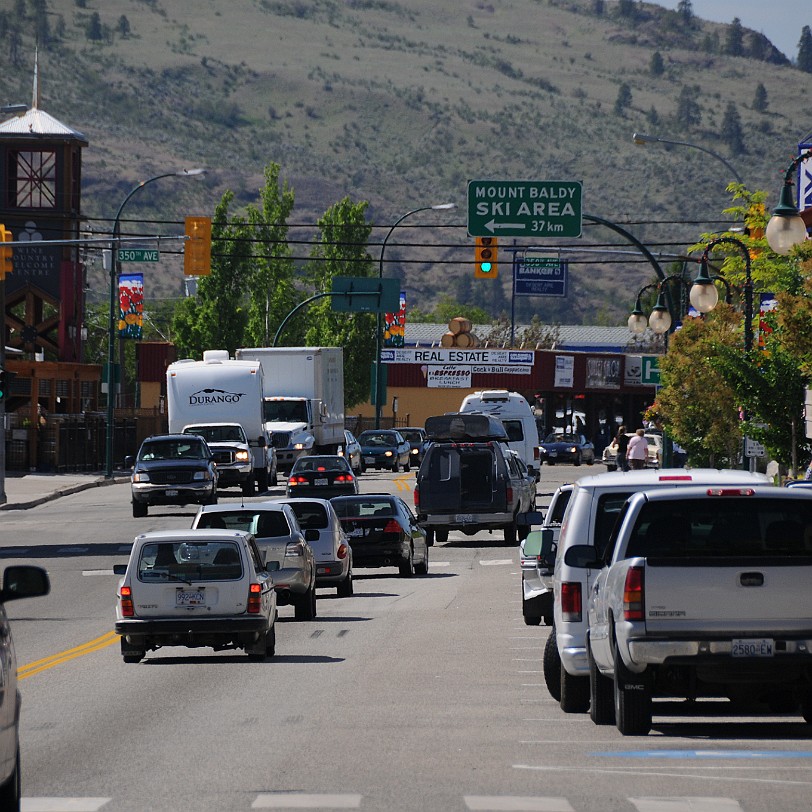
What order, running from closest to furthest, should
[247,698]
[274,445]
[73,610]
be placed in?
[247,698]
[73,610]
[274,445]

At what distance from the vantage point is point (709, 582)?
11.6 m

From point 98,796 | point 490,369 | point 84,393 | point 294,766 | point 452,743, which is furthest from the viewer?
point 490,369

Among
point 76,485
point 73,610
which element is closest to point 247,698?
point 73,610

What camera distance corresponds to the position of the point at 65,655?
1909 centimetres

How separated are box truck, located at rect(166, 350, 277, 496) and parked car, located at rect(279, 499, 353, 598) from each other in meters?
21.8

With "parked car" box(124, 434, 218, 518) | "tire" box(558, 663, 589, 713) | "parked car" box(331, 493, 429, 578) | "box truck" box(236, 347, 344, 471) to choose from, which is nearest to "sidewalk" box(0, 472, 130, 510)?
"parked car" box(124, 434, 218, 518)

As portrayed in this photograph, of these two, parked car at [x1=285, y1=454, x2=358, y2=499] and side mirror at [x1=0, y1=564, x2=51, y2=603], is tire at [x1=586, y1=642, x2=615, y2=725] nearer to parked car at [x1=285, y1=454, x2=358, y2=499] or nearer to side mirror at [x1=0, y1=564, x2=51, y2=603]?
side mirror at [x1=0, y1=564, x2=51, y2=603]

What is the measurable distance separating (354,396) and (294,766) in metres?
80.6

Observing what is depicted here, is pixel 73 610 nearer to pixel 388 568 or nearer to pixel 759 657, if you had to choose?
pixel 388 568

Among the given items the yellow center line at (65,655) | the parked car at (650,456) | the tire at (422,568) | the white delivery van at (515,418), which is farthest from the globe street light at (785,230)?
the parked car at (650,456)

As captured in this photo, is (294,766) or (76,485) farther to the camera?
(76,485)

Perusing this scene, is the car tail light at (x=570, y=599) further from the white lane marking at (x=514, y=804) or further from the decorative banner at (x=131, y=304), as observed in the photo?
the decorative banner at (x=131, y=304)

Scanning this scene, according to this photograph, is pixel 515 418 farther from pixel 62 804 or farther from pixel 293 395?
pixel 62 804

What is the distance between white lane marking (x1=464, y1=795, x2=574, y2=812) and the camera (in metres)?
9.55
